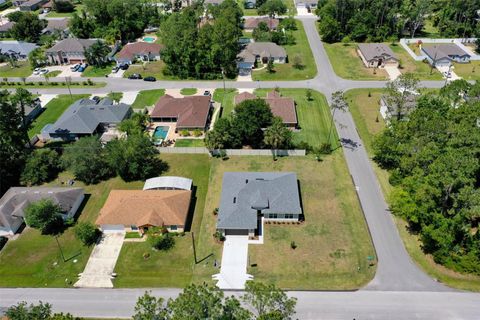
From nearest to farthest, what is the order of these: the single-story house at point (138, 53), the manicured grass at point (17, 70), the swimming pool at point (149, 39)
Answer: the manicured grass at point (17, 70) < the single-story house at point (138, 53) < the swimming pool at point (149, 39)

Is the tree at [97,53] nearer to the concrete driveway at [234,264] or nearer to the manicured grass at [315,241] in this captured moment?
the manicured grass at [315,241]

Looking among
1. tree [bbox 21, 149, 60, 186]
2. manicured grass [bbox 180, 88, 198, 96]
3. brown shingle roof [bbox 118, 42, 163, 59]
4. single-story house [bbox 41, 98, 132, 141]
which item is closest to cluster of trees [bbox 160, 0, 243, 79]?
manicured grass [bbox 180, 88, 198, 96]

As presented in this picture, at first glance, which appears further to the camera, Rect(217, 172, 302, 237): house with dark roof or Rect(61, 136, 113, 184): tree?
Rect(61, 136, 113, 184): tree

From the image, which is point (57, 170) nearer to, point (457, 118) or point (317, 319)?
point (317, 319)

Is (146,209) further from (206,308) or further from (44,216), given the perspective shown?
(206,308)

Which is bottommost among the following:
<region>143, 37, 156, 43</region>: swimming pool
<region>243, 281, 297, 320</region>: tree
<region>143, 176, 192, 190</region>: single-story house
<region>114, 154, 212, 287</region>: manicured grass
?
<region>114, 154, 212, 287</region>: manicured grass

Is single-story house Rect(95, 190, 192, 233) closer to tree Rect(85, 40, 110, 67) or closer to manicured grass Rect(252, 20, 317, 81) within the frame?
manicured grass Rect(252, 20, 317, 81)

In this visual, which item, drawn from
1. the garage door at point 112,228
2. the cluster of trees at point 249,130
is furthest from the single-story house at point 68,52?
the garage door at point 112,228

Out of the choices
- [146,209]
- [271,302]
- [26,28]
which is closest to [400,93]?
[146,209]
